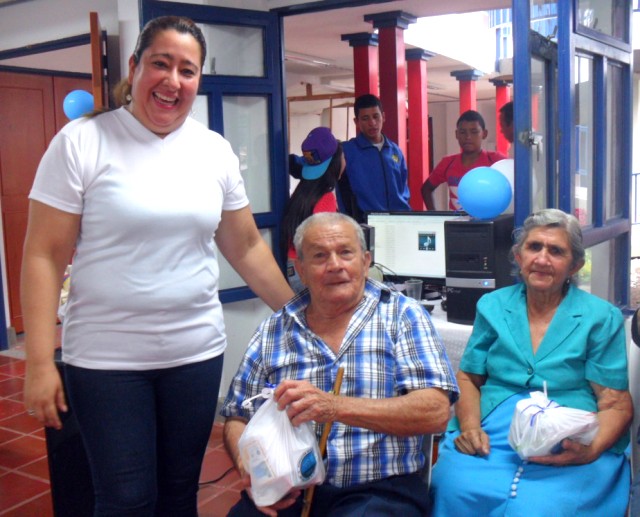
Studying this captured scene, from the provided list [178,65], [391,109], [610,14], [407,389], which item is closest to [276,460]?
[407,389]

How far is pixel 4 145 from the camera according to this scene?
18.5 feet

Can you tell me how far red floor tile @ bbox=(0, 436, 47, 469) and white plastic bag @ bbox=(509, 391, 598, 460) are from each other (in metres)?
2.49

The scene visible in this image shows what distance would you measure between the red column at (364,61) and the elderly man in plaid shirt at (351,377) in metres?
A: 5.81

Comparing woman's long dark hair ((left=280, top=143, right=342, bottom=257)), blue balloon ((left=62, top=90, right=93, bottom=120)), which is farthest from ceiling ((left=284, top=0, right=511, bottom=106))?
blue balloon ((left=62, top=90, right=93, bottom=120))

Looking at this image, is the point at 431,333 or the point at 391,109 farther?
the point at 391,109

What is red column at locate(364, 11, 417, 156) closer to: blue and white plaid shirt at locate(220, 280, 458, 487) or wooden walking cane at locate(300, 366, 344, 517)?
blue and white plaid shirt at locate(220, 280, 458, 487)

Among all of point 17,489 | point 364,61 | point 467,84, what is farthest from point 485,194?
point 467,84

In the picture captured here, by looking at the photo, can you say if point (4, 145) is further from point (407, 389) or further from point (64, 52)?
point (407, 389)

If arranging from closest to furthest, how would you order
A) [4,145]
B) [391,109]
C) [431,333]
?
[431,333] < [4,145] < [391,109]

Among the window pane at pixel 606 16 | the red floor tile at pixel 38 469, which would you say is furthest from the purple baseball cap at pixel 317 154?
the red floor tile at pixel 38 469

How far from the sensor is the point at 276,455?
150 centimetres

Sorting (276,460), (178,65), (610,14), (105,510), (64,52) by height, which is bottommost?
(105,510)

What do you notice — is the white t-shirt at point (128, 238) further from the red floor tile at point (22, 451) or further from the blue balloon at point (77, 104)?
the blue balloon at point (77, 104)

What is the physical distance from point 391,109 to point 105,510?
19.0 feet
